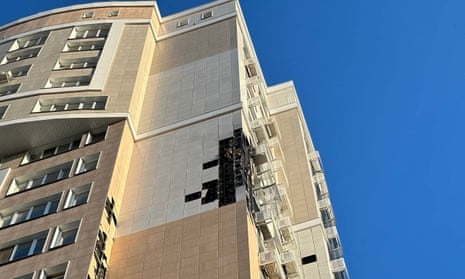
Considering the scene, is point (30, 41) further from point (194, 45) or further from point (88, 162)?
point (88, 162)

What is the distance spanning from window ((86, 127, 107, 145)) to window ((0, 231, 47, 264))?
776 centimetres

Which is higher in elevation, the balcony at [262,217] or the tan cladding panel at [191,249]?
the balcony at [262,217]

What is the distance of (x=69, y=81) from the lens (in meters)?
41.6

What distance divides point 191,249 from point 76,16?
1152 inches

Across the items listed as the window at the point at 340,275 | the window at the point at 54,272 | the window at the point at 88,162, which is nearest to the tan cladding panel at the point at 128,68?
the window at the point at 88,162

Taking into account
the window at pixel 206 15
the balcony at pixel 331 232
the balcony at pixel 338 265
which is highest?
the window at pixel 206 15

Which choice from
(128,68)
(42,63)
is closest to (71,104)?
(128,68)

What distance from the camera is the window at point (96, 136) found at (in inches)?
1415

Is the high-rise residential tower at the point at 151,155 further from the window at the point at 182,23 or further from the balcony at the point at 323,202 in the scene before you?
the window at the point at 182,23

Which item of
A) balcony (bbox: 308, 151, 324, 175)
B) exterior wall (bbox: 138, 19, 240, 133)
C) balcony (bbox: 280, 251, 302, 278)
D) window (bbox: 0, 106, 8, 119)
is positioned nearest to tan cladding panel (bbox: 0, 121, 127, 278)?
exterior wall (bbox: 138, 19, 240, 133)

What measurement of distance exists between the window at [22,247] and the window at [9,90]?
14734 mm

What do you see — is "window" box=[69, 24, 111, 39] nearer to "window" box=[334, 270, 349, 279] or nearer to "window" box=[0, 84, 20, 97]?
"window" box=[0, 84, 20, 97]

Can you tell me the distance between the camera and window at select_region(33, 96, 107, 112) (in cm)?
3834

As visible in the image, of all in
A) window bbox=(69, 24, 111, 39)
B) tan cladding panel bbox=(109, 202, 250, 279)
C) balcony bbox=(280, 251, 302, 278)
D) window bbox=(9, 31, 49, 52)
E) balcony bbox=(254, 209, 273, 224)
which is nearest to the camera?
tan cladding panel bbox=(109, 202, 250, 279)
